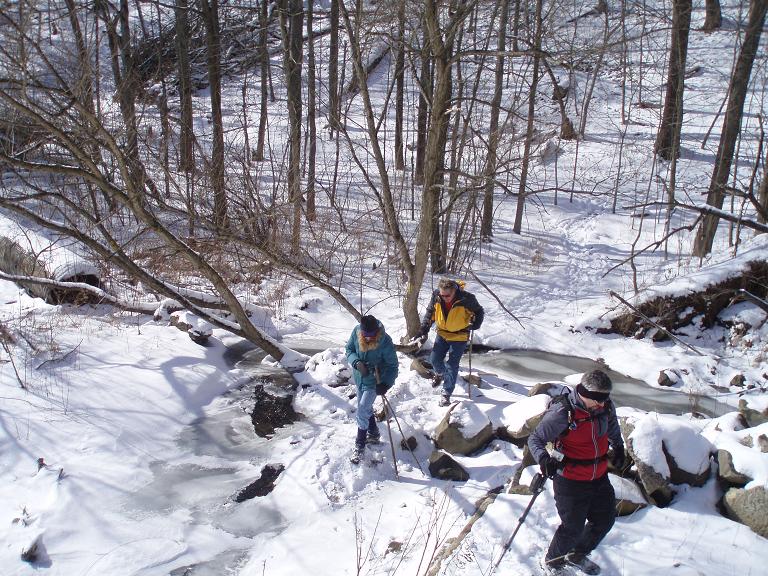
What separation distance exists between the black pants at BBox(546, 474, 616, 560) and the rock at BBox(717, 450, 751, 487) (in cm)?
175

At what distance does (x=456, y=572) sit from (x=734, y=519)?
255cm

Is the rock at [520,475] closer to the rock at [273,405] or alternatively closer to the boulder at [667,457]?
the boulder at [667,457]

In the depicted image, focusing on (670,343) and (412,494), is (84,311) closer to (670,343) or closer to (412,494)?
(412,494)

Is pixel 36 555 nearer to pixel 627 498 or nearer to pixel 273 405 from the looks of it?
pixel 273 405

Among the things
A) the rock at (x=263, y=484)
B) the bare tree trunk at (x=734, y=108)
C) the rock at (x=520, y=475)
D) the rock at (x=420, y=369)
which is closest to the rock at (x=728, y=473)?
the rock at (x=520, y=475)

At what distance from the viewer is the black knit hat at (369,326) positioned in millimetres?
6004

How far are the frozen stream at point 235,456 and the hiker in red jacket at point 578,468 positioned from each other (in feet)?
9.14

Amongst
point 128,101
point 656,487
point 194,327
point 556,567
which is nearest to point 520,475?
point 656,487

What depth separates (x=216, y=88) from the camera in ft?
43.8

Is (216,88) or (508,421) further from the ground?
(216,88)

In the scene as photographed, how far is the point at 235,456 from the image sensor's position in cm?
658

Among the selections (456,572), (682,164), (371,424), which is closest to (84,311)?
(371,424)

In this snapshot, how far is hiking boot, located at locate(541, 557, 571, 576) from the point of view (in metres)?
4.07

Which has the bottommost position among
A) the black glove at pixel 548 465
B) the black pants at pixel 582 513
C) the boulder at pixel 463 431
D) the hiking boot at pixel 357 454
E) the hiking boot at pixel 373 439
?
the hiking boot at pixel 357 454
